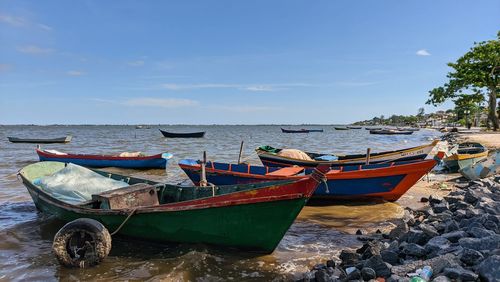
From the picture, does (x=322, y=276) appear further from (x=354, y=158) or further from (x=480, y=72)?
(x=480, y=72)

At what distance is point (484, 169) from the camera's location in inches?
539

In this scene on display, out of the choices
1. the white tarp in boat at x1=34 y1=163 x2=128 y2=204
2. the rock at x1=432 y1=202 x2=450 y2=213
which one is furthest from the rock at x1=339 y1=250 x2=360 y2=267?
the white tarp in boat at x1=34 y1=163 x2=128 y2=204

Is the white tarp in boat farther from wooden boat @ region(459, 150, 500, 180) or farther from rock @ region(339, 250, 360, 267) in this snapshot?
wooden boat @ region(459, 150, 500, 180)

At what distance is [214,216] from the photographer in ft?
21.4

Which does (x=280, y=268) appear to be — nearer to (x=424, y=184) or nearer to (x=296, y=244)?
(x=296, y=244)

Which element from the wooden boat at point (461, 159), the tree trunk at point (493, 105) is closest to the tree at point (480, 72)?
the tree trunk at point (493, 105)

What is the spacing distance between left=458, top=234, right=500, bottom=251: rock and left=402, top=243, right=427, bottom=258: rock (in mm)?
526

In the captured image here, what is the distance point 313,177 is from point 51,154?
19260mm

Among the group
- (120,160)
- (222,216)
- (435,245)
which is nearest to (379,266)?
(435,245)

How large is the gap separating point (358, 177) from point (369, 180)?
1.09 ft

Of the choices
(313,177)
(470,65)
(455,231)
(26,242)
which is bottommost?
(26,242)

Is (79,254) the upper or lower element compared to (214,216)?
lower

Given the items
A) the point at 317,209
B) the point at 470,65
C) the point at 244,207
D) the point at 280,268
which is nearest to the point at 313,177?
the point at 244,207

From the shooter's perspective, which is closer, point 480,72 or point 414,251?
point 414,251
